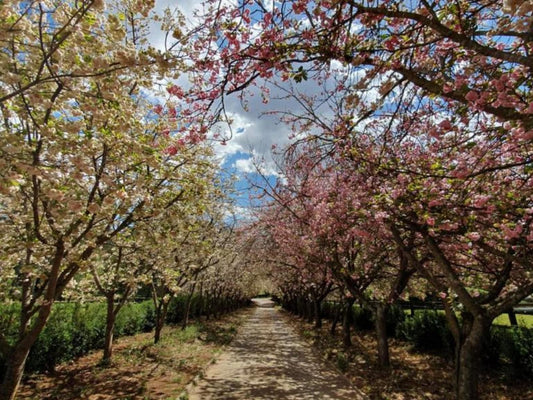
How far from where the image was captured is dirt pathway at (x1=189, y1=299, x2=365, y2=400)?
299 inches

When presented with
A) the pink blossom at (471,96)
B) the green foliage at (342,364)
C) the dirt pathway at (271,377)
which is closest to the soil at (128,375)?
the dirt pathway at (271,377)

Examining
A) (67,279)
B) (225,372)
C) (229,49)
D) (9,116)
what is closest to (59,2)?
(9,116)

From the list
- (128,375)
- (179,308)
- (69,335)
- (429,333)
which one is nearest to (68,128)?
(128,375)

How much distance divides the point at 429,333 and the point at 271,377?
23.8 feet

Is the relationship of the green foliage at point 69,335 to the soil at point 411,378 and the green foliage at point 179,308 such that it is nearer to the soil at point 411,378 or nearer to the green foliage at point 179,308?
the green foliage at point 179,308

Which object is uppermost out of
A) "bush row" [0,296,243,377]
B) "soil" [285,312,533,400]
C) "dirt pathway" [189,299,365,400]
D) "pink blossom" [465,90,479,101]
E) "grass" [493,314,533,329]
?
"pink blossom" [465,90,479,101]

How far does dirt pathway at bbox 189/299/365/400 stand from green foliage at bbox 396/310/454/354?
4.34 meters

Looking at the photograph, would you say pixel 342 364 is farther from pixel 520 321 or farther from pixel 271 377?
pixel 520 321

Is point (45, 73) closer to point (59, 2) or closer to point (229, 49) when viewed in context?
point (59, 2)

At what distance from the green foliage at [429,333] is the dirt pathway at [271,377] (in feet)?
14.2

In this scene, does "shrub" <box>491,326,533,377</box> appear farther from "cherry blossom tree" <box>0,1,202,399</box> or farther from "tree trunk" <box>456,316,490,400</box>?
"cherry blossom tree" <box>0,1,202,399</box>

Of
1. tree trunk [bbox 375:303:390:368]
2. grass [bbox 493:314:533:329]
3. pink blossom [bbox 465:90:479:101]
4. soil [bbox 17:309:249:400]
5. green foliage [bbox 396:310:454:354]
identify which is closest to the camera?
pink blossom [bbox 465:90:479:101]

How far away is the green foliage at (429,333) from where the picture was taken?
38.6ft

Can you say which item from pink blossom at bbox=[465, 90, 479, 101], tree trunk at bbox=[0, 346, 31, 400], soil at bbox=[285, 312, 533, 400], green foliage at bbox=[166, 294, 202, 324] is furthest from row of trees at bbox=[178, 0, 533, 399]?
green foliage at bbox=[166, 294, 202, 324]
